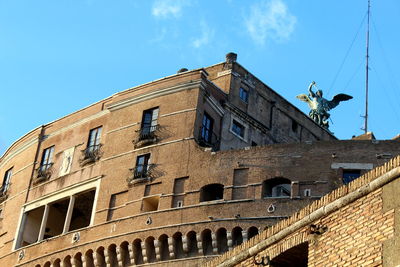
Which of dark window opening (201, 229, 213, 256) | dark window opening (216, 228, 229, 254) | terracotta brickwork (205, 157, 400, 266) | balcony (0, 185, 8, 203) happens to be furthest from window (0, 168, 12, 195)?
terracotta brickwork (205, 157, 400, 266)

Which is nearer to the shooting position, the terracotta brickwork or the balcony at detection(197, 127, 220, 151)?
the terracotta brickwork

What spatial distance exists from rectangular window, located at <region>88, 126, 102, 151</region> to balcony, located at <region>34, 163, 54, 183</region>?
9.60 ft

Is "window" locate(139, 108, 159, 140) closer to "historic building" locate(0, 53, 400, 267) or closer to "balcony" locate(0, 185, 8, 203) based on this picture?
"historic building" locate(0, 53, 400, 267)

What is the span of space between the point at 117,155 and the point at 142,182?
2992 mm

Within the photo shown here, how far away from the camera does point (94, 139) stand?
52062 millimetres

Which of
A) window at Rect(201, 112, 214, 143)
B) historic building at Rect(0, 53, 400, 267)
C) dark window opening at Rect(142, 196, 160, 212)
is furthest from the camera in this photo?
window at Rect(201, 112, 214, 143)

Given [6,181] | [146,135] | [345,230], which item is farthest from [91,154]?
[345,230]

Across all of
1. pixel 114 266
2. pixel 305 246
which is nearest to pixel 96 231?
pixel 114 266

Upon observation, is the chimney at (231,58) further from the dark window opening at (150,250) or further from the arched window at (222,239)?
the arched window at (222,239)

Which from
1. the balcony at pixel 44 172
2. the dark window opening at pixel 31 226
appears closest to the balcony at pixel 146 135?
the balcony at pixel 44 172

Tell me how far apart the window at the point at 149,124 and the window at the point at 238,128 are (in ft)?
14.3

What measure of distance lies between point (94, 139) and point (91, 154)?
1.24 m

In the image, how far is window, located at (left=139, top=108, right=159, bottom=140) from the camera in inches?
1904

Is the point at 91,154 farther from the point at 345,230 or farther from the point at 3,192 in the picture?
the point at 345,230
